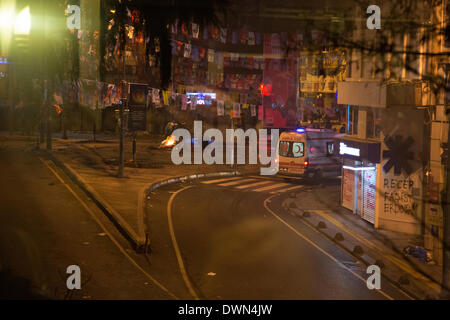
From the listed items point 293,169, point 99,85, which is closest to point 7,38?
point 293,169

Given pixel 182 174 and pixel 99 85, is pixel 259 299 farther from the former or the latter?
pixel 99 85

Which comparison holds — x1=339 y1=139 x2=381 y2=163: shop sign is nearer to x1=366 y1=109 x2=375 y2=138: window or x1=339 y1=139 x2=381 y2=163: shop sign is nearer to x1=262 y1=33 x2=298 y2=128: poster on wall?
x1=366 y1=109 x2=375 y2=138: window

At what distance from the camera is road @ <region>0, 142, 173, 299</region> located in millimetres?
11094

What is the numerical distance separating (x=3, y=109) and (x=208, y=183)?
25889mm

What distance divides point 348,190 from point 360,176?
128cm

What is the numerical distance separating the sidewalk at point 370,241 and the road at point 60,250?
573 cm

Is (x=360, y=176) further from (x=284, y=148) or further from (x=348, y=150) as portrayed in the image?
(x=284, y=148)

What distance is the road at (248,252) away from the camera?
11906 millimetres

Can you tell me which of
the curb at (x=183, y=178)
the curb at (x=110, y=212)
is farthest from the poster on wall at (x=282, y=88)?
the curb at (x=110, y=212)

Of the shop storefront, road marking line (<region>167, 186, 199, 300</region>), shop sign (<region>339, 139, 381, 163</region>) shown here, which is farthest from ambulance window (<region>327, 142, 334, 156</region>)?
road marking line (<region>167, 186, 199, 300</region>)

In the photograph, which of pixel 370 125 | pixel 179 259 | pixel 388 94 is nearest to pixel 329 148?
pixel 370 125

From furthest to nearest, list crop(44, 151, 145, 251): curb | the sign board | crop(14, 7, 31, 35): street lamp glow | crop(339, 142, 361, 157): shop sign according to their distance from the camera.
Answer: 1. the sign board
2. crop(339, 142, 361, 157): shop sign
3. crop(44, 151, 145, 251): curb
4. crop(14, 7, 31, 35): street lamp glow

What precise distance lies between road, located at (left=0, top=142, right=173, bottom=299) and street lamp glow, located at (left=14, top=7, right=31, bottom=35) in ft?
14.4

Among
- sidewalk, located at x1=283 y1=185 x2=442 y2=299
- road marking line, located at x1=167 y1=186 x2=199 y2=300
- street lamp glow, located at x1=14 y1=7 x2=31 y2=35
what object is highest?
street lamp glow, located at x1=14 y1=7 x2=31 y2=35
